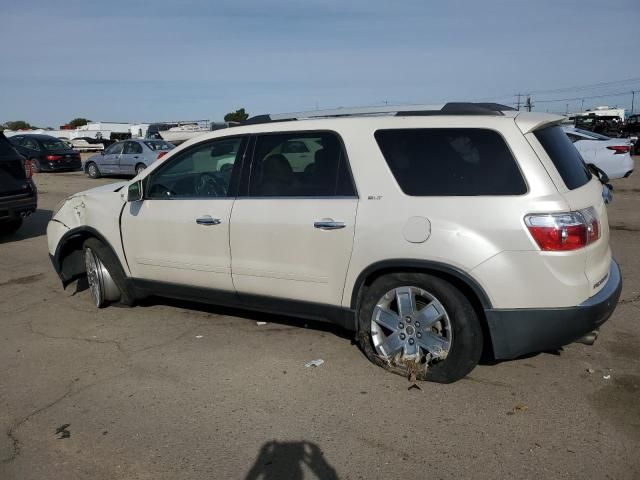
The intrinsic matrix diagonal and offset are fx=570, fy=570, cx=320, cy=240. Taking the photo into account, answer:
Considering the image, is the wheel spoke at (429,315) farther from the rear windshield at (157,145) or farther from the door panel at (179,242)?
the rear windshield at (157,145)

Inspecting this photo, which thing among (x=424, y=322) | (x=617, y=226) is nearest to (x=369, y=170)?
(x=424, y=322)

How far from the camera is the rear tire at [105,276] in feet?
17.5

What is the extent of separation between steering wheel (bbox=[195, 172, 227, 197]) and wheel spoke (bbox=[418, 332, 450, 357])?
1962 mm

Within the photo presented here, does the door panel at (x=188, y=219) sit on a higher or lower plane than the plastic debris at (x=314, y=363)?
higher

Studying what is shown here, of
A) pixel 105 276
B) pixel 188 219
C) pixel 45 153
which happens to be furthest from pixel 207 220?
pixel 45 153

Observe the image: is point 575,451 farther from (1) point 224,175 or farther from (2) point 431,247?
(1) point 224,175

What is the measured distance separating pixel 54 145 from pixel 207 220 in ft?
74.8

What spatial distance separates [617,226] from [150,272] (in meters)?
7.69

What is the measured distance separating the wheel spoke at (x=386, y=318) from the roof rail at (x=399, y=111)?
4.52 feet

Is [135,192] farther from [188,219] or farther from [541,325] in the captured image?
[541,325]

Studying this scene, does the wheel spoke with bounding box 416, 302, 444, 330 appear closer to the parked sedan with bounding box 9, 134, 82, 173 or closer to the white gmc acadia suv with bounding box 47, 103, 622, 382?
the white gmc acadia suv with bounding box 47, 103, 622, 382

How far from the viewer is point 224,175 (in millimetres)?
4672

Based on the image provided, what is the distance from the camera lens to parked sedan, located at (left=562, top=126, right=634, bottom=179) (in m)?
13.9

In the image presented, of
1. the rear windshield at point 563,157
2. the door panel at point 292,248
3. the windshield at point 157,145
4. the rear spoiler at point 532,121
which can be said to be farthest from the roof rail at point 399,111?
the windshield at point 157,145
